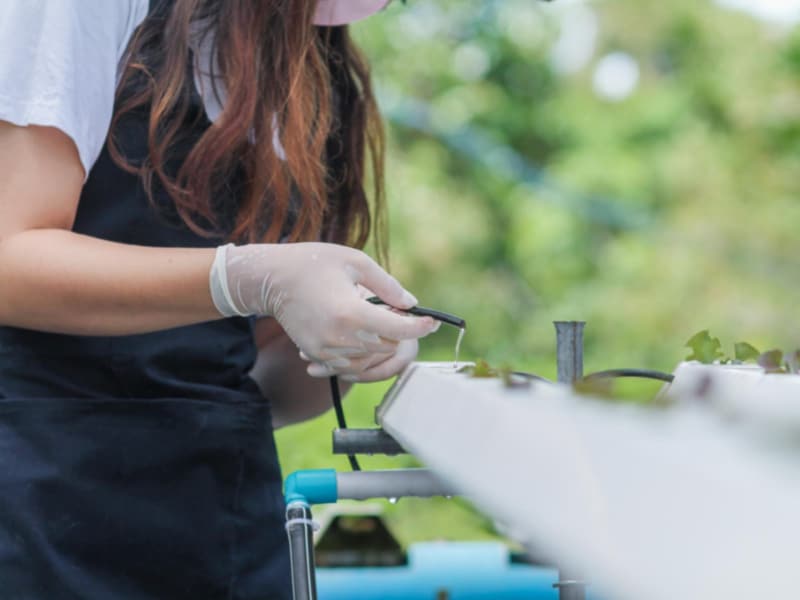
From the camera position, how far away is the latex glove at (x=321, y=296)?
1.02 meters

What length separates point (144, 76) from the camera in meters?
1.22

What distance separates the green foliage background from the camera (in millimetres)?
9430

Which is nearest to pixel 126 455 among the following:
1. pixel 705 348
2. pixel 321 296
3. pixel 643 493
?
pixel 321 296

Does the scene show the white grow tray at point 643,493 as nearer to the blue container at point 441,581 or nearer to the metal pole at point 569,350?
the metal pole at point 569,350

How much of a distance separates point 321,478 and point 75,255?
331mm

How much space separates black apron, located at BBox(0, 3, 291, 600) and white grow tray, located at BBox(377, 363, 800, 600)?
68cm

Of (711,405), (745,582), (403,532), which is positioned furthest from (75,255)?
(403,532)

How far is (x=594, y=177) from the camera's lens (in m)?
9.82

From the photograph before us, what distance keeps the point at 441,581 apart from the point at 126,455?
2.03 feet

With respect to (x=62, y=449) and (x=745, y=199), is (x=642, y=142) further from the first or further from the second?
(x=62, y=449)

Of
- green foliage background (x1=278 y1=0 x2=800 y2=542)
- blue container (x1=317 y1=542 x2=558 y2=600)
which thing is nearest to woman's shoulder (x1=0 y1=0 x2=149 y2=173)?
blue container (x1=317 y1=542 x2=558 y2=600)

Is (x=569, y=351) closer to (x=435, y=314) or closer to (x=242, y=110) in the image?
(x=435, y=314)

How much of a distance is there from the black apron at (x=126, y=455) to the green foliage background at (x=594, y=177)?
7.66 meters

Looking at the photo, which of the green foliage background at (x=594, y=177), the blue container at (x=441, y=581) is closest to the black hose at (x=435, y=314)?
the blue container at (x=441, y=581)
